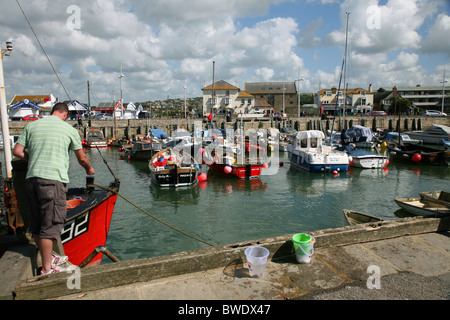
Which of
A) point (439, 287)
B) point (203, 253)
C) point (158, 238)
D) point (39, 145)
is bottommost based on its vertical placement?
point (158, 238)

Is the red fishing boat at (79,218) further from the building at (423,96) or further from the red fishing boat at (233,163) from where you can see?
the building at (423,96)

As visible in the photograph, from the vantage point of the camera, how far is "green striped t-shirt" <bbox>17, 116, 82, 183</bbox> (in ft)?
12.8

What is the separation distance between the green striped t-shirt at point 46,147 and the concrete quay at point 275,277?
1346 mm

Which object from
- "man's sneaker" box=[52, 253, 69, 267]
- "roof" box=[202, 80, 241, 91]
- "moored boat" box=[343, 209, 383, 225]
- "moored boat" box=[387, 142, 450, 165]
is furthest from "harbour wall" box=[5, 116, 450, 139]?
"man's sneaker" box=[52, 253, 69, 267]

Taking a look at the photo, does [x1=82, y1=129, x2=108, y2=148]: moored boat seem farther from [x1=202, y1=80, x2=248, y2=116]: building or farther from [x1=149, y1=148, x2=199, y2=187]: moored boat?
[x1=202, y1=80, x2=248, y2=116]: building

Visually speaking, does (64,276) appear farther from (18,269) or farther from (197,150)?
(197,150)

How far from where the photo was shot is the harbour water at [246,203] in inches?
412

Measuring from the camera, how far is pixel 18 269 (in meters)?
4.01

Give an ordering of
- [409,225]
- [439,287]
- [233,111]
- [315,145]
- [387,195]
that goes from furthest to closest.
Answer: [233,111], [315,145], [387,195], [409,225], [439,287]

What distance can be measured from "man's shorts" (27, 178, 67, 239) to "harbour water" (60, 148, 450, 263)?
2.54 meters

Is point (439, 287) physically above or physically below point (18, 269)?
below
